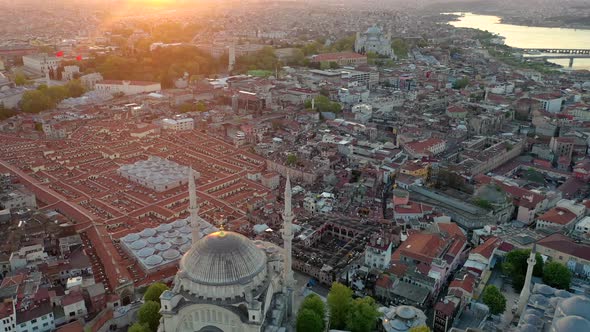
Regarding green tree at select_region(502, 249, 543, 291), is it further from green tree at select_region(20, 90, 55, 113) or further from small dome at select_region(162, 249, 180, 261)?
green tree at select_region(20, 90, 55, 113)

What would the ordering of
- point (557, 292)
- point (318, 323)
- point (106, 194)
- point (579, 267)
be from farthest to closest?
point (106, 194) < point (579, 267) < point (557, 292) < point (318, 323)

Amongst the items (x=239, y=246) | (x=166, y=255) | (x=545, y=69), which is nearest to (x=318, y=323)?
(x=239, y=246)

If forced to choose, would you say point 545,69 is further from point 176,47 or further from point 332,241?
point 332,241

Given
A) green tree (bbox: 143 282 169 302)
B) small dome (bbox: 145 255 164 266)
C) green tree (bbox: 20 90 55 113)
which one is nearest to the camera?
green tree (bbox: 143 282 169 302)

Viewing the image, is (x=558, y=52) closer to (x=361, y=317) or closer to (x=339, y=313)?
(x=339, y=313)

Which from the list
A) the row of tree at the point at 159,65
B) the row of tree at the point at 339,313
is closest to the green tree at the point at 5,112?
the row of tree at the point at 159,65

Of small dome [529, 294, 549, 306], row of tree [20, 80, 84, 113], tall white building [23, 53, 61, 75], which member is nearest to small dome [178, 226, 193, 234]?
small dome [529, 294, 549, 306]

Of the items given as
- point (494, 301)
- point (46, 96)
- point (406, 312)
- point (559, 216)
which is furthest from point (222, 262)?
point (46, 96)
